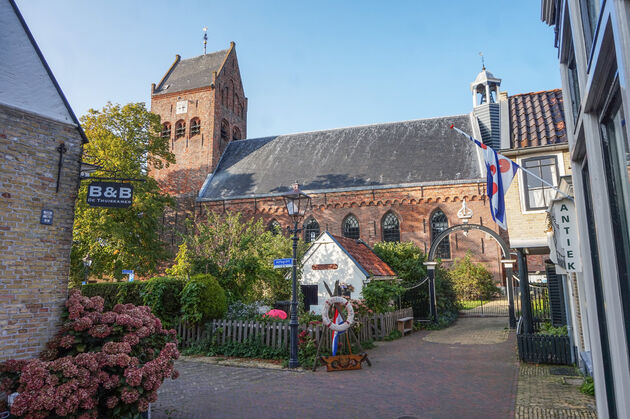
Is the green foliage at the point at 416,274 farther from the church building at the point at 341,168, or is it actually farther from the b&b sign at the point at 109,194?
the b&b sign at the point at 109,194

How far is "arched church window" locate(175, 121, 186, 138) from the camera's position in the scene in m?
33.2

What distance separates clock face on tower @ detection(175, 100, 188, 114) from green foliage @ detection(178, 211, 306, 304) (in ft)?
60.2

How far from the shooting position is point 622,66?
2137 mm

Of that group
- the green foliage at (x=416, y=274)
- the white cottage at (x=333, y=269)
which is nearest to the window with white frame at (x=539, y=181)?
the white cottage at (x=333, y=269)

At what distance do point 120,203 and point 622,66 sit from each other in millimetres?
6304

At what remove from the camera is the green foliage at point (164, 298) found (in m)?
12.3

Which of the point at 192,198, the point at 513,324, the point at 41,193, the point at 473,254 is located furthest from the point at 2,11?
the point at 192,198

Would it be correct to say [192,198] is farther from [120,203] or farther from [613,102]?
[613,102]

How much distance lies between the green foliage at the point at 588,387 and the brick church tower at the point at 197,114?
27.1 metres

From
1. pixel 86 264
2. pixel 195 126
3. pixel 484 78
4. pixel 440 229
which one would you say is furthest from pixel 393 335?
pixel 195 126

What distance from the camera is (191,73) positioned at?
3512cm

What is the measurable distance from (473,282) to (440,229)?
364cm

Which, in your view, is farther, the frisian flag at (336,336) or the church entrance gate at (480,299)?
the church entrance gate at (480,299)

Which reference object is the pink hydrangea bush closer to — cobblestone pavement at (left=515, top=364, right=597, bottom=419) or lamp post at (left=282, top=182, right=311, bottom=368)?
lamp post at (left=282, top=182, right=311, bottom=368)
